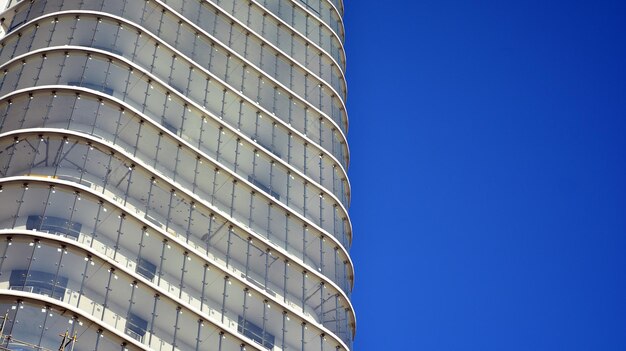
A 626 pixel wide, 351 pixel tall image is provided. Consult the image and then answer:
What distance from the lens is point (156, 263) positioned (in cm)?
4594

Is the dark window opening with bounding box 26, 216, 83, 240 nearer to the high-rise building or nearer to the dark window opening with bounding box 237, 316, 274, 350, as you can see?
the high-rise building

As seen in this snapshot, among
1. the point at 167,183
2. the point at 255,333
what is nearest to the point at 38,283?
the point at 167,183

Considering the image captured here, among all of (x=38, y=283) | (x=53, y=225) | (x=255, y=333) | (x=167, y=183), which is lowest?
(x=38, y=283)

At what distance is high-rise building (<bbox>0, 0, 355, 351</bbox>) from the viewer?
42.7 metres

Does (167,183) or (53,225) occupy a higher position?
(167,183)

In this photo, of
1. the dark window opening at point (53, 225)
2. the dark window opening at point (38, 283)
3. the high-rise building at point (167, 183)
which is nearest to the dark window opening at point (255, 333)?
the high-rise building at point (167, 183)

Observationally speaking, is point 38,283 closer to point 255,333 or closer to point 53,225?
point 53,225

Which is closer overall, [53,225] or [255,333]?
[53,225]

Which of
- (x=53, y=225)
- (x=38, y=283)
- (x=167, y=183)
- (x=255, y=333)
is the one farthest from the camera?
(x=167, y=183)

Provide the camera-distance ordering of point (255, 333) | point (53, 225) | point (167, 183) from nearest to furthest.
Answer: point (53, 225), point (255, 333), point (167, 183)

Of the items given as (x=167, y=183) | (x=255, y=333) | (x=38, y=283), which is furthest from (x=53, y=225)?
(x=255, y=333)

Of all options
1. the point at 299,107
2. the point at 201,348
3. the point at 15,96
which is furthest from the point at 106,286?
the point at 299,107

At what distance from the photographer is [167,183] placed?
48.4m

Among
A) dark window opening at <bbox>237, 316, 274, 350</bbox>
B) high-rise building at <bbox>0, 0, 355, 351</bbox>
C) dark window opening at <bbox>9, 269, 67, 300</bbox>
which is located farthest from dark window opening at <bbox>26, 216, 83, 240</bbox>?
dark window opening at <bbox>237, 316, 274, 350</bbox>
